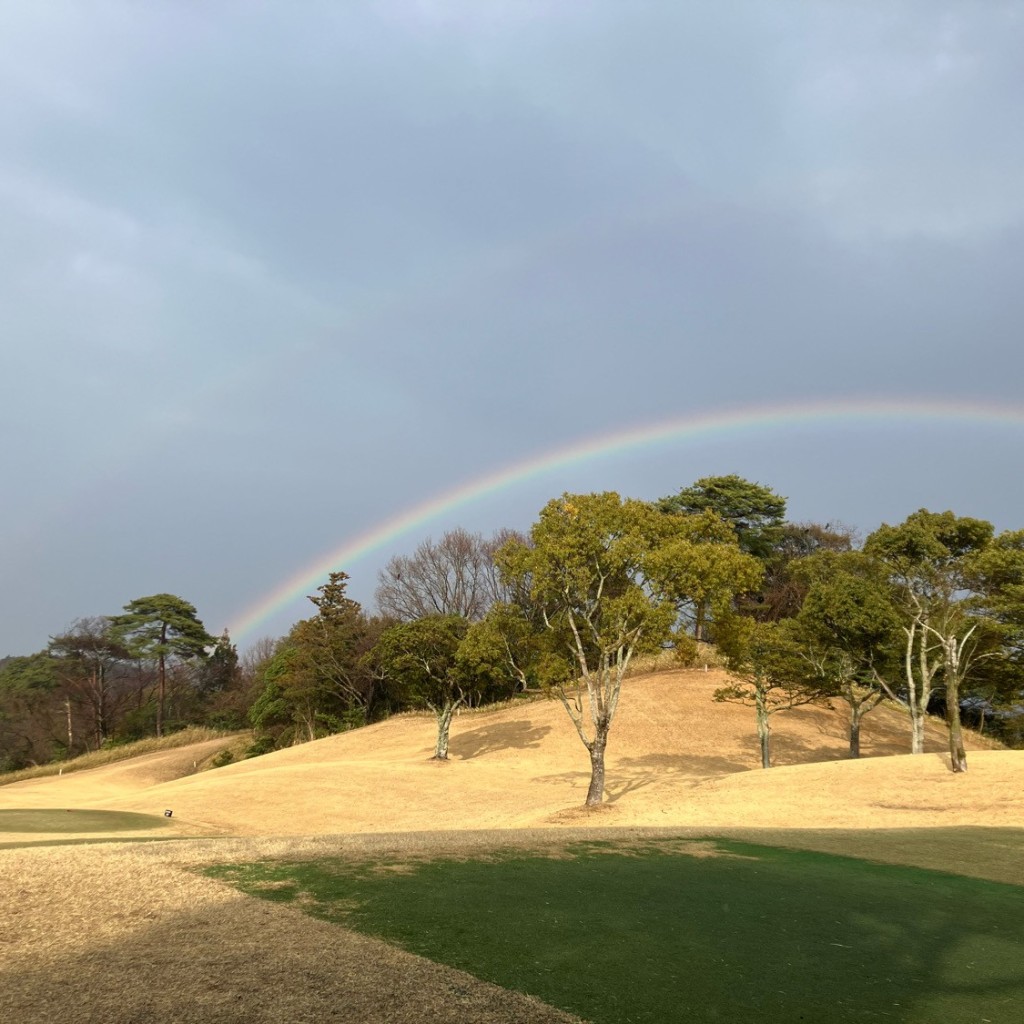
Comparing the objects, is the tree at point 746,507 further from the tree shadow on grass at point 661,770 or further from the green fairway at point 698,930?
the green fairway at point 698,930

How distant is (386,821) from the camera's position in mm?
26000

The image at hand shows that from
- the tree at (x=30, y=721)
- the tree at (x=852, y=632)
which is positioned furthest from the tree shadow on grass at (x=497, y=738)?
the tree at (x=30, y=721)

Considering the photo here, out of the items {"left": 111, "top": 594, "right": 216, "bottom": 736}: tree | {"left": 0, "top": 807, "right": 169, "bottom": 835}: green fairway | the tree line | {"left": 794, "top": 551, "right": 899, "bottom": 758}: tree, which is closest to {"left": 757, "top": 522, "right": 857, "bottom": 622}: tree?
the tree line

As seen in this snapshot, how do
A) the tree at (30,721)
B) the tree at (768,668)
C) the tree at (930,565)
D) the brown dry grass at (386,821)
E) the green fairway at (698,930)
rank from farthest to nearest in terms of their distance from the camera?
the tree at (30,721), the tree at (768,668), the tree at (930,565), the green fairway at (698,930), the brown dry grass at (386,821)

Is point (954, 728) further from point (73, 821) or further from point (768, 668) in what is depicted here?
point (73, 821)

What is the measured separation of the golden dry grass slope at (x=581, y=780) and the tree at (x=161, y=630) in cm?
2537

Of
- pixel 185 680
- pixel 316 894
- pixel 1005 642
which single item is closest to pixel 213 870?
pixel 316 894

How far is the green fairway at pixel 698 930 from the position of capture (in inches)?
272

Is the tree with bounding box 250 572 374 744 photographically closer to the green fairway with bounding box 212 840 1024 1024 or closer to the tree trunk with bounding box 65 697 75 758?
the tree trunk with bounding box 65 697 75 758

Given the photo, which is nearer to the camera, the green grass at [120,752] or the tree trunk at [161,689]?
the green grass at [120,752]

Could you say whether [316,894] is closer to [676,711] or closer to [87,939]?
[87,939]

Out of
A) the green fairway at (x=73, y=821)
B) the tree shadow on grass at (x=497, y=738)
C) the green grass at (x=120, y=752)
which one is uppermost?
the green fairway at (x=73, y=821)

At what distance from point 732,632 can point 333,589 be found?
4651 centimetres

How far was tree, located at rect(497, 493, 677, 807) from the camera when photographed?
920 inches
